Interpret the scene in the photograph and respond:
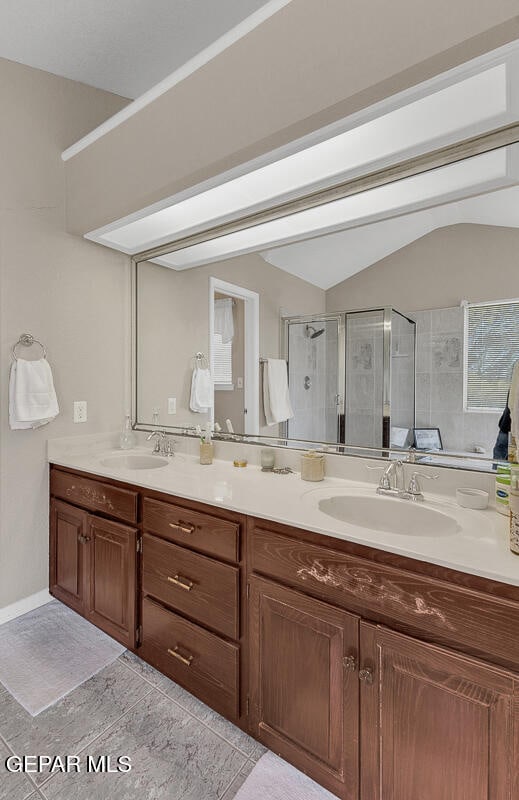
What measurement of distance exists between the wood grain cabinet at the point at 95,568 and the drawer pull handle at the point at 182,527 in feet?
0.89

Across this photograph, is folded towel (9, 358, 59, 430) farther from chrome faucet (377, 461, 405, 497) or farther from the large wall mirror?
chrome faucet (377, 461, 405, 497)

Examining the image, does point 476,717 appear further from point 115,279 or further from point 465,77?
point 115,279

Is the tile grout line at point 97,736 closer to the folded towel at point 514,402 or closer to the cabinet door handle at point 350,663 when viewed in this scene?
the cabinet door handle at point 350,663

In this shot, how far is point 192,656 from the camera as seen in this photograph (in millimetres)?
1464

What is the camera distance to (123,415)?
8.29 feet

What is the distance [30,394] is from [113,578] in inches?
38.8

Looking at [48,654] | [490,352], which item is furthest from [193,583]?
[490,352]

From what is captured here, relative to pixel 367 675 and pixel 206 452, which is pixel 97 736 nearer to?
pixel 367 675

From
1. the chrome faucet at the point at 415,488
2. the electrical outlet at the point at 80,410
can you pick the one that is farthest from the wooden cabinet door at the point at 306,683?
the electrical outlet at the point at 80,410

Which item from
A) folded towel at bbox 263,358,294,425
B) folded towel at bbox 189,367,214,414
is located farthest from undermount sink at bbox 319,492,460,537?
folded towel at bbox 189,367,214,414

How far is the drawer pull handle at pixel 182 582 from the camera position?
4.77 ft

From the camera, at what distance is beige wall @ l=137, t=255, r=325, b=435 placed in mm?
1820

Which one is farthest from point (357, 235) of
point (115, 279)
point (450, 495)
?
point (115, 279)

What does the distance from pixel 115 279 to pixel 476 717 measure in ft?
8.32
